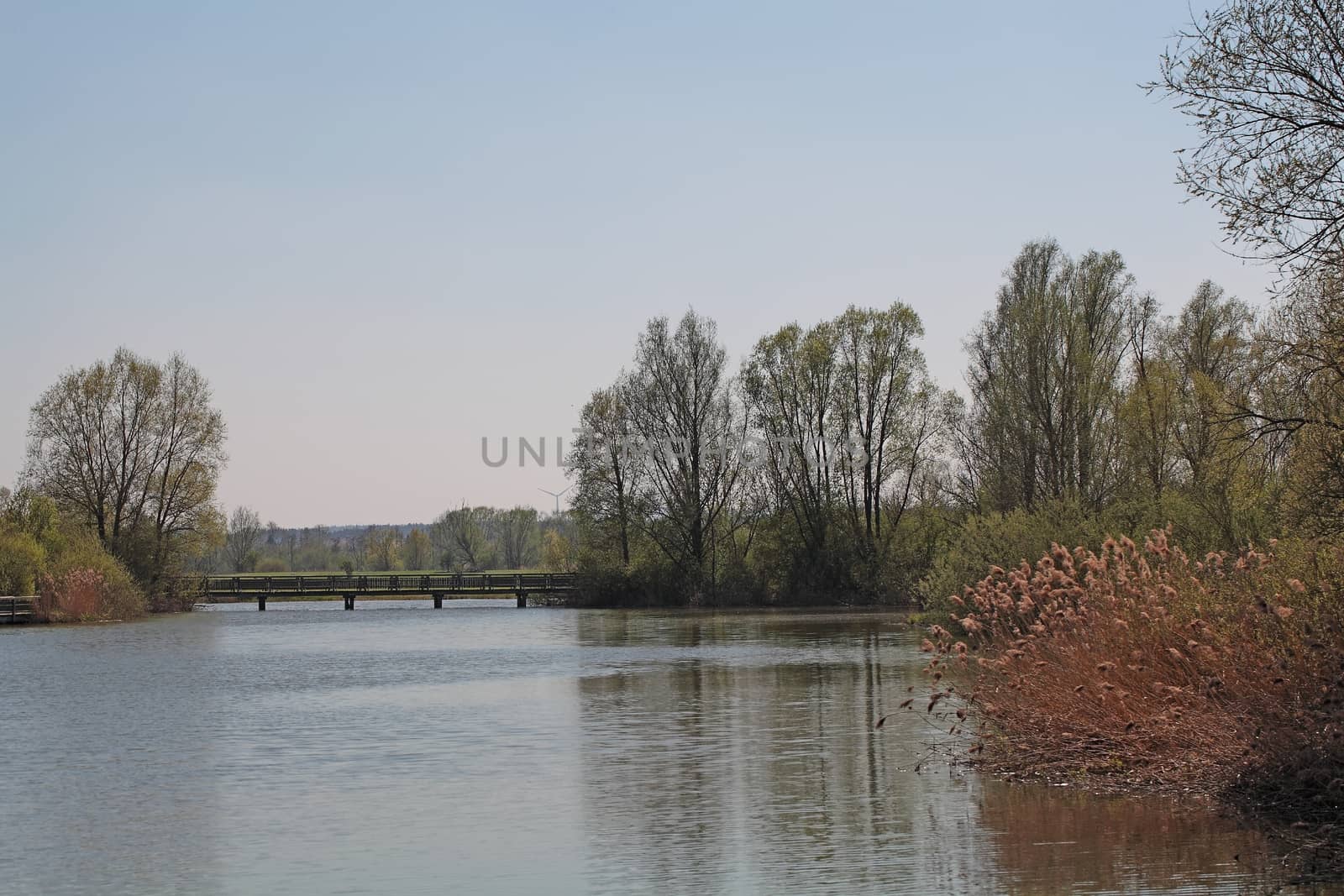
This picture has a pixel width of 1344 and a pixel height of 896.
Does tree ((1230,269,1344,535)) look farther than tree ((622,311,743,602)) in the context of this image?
No

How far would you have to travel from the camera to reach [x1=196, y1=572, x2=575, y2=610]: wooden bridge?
271 ft

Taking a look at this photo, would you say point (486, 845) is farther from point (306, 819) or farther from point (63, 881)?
point (63, 881)

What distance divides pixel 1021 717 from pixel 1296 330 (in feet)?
16.8

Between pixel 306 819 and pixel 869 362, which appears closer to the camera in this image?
pixel 306 819

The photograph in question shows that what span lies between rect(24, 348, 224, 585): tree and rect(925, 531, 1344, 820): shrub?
58614 millimetres

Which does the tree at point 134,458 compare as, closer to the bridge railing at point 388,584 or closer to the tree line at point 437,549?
the bridge railing at point 388,584

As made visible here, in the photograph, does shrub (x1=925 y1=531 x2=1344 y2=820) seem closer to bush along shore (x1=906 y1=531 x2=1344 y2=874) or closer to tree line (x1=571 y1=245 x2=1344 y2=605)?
bush along shore (x1=906 y1=531 x2=1344 y2=874)

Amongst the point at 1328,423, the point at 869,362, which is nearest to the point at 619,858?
the point at 1328,423

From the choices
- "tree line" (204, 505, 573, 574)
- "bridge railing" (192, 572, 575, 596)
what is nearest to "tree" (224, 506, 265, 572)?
"tree line" (204, 505, 573, 574)

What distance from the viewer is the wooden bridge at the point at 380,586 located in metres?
82.6

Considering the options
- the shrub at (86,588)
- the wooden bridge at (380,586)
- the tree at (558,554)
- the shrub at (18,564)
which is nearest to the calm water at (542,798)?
the shrub at (86,588)

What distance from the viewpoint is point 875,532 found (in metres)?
70.2

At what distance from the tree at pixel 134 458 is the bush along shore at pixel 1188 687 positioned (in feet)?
192

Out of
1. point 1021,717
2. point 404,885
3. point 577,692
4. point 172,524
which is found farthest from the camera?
point 172,524
